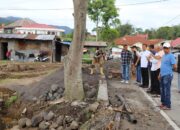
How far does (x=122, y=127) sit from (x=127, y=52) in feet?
31.6

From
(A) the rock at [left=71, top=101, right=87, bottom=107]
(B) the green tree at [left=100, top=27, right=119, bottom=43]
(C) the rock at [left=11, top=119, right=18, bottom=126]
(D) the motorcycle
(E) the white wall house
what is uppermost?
(E) the white wall house

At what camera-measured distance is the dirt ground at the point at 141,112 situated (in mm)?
10297

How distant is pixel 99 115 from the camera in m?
11.4

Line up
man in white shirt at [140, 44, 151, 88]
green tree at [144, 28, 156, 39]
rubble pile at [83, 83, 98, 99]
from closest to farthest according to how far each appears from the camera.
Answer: rubble pile at [83, 83, 98, 99] → man in white shirt at [140, 44, 151, 88] → green tree at [144, 28, 156, 39]

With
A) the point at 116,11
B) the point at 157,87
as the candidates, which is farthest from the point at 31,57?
the point at 157,87

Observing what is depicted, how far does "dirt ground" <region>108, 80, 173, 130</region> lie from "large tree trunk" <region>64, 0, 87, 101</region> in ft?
4.27

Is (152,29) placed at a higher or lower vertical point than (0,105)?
higher

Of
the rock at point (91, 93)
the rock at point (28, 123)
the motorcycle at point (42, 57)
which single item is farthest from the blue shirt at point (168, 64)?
the motorcycle at point (42, 57)

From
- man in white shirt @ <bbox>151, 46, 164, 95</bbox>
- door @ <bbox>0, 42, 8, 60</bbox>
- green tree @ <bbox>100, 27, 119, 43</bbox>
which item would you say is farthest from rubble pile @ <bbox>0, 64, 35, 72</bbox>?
green tree @ <bbox>100, 27, 119, 43</bbox>

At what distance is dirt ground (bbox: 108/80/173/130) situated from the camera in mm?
10297

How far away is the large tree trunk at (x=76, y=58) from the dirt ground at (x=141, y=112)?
1.30 metres

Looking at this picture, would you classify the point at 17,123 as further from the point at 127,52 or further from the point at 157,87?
the point at 127,52

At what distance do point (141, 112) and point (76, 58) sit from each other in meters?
3.10

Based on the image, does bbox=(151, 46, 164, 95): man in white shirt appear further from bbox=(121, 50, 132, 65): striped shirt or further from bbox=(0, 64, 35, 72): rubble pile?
bbox=(0, 64, 35, 72): rubble pile
